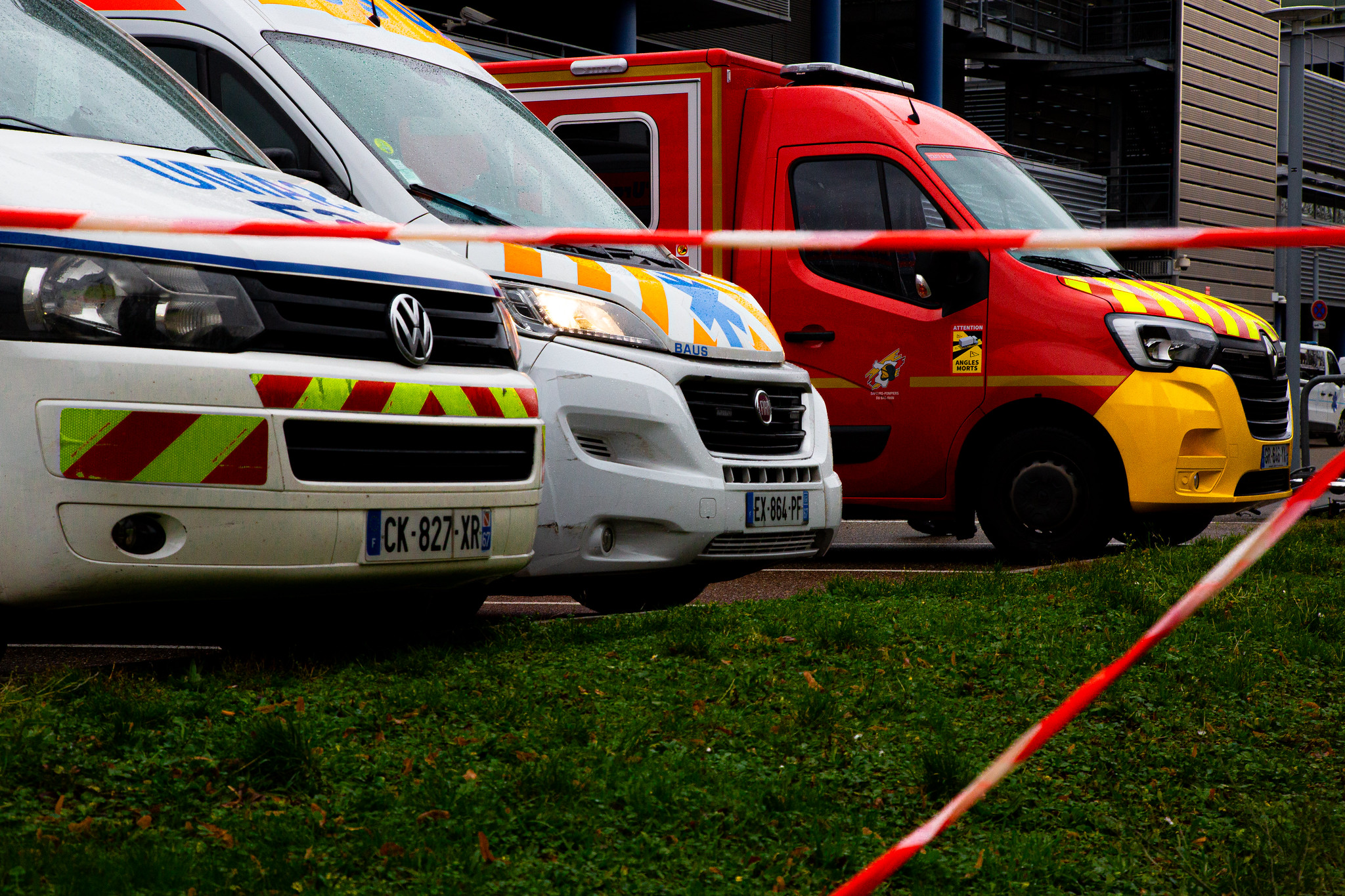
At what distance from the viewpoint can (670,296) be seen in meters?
5.68

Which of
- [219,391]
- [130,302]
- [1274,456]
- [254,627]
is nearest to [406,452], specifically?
[219,391]

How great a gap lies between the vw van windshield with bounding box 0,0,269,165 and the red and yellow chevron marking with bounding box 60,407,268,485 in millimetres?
1101

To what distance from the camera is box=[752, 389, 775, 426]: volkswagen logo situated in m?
5.80

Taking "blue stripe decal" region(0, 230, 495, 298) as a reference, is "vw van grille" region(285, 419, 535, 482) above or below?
below

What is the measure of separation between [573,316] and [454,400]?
1083 mm

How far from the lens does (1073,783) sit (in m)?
3.58

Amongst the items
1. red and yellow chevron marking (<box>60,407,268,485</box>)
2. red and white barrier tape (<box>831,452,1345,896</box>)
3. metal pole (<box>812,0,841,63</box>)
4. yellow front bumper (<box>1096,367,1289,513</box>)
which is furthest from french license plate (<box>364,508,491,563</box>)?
metal pole (<box>812,0,841,63</box>)

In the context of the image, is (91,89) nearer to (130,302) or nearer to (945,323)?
(130,302)

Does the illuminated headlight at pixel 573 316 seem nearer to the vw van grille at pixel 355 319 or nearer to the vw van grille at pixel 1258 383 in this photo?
the vw van grille at pixel 355 319

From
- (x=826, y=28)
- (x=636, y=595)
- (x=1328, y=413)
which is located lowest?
(x=636, y=595)

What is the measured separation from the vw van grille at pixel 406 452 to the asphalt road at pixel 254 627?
16.0 inches

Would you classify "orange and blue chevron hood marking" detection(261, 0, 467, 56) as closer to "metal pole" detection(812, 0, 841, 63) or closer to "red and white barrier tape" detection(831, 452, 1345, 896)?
"red and white barrier tape" detection(831, 452, 1345, 896)

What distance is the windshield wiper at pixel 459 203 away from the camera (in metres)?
5.56

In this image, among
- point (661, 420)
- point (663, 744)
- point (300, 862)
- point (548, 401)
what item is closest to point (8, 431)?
point (300, 862)
